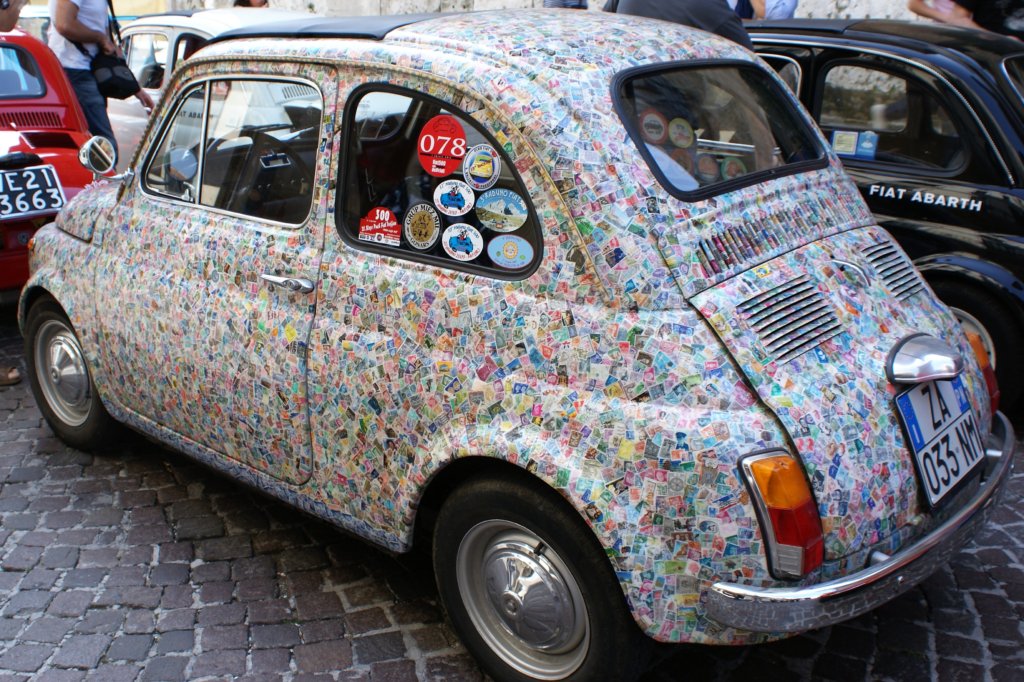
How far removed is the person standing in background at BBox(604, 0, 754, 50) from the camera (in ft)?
15.4

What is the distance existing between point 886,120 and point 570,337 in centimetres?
313

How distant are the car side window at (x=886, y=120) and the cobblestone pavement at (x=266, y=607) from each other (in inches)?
61.0

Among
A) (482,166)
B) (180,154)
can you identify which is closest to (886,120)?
(482,166)

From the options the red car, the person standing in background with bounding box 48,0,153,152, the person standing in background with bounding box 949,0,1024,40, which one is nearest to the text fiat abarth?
the red car

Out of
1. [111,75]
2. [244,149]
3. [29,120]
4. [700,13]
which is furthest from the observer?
[111,75]

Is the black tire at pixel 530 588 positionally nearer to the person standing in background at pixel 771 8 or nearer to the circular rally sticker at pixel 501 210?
the circular rally sticker at pixel 501 210

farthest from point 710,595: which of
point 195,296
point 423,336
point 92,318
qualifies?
point 92,318

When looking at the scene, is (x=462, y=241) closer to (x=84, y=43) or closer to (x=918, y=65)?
(x=918, y=65)

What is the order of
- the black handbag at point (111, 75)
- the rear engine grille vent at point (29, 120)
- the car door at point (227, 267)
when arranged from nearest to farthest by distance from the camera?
1. the car door at point (227, 267)
2. the rear engine grille vent at point (29, 120)
3. the black handbag at point (111, 75)

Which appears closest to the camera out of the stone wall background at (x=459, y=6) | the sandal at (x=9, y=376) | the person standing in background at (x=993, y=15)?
the sandal at (x=9, y=376)

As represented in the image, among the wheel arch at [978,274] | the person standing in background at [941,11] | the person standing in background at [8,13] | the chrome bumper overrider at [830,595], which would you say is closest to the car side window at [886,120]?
the wheel arch at [978,274]

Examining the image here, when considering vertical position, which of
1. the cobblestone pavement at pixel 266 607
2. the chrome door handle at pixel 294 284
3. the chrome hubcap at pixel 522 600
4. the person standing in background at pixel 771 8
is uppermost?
the person standing in background at pixel 771 8

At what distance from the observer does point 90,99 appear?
763cm

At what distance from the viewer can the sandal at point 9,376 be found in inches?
217
